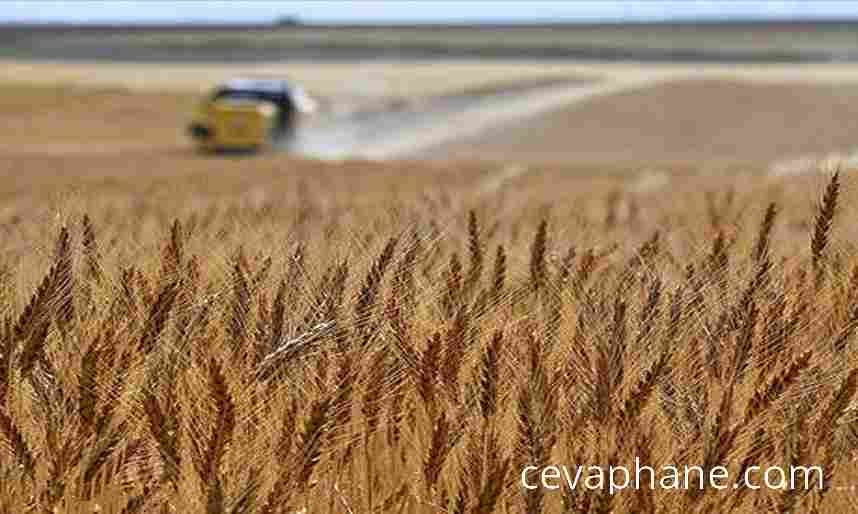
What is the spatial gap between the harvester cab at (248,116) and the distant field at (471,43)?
63065 mm

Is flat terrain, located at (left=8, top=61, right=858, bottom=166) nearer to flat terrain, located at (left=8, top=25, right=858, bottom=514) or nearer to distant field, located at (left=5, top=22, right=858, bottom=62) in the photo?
flat terrain, located at (left=8, top=25, right=858, bottom=514)

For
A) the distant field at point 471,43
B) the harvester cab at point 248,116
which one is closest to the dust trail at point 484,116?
the harvester cab at point 248,116

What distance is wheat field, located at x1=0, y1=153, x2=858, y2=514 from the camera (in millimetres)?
2168

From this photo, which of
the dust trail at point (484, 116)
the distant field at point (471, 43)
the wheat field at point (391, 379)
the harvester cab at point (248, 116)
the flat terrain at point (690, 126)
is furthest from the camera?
the distant field at point (471, 43)

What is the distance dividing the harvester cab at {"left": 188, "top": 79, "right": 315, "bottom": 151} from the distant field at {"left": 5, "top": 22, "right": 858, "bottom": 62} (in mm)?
63065

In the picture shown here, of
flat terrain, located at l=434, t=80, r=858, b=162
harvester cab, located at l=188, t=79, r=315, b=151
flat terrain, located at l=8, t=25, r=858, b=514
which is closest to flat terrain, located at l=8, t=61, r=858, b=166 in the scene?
flat terrain, located at l=434, t=80, r=858, b=162

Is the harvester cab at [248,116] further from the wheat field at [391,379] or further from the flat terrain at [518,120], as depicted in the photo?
the wheat field at [391,379]

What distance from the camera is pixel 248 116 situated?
33656 mm

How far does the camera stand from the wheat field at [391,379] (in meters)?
2.17

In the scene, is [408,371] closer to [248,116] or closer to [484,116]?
[248,116]

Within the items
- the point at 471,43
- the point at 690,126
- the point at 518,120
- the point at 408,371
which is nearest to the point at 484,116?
the point at 518,120

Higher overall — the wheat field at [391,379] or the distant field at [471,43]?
the distant field at [471,43]

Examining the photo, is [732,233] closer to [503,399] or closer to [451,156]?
[503,399]

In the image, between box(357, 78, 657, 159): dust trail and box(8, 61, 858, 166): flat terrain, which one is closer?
box(8, 61, 858, 166): flat terrain
